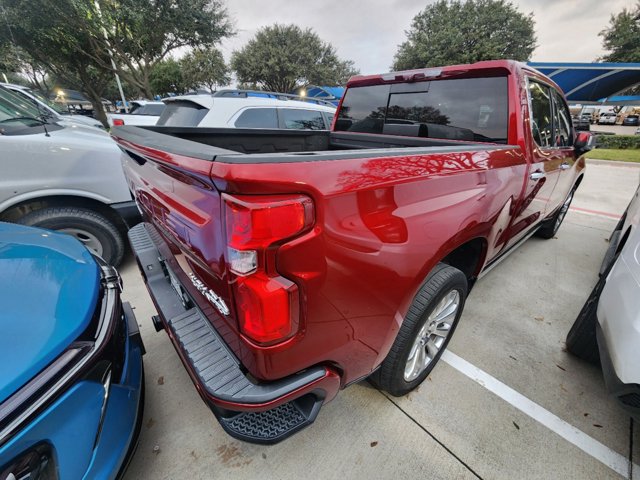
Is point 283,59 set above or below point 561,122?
above

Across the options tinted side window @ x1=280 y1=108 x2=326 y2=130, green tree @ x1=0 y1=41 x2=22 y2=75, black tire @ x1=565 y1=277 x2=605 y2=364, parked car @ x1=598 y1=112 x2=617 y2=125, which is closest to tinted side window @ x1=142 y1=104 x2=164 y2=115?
tinted side window @ x1=280 y1=108 x2=326 y2=130

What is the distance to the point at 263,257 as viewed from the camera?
2.92 ft

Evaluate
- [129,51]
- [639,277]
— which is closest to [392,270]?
[639,277]

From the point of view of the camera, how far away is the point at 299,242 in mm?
907

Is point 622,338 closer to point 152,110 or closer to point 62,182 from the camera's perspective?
point 62,182

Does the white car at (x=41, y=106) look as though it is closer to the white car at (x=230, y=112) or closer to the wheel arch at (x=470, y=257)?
the white car at (x=230, y=112)

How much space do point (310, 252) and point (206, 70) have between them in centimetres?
3692

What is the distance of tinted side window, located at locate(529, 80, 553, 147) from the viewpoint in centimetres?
226

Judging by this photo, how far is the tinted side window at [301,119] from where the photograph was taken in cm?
473

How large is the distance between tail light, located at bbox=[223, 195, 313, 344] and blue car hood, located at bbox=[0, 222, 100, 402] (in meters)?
0.73

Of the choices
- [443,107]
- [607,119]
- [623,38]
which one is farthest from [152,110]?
[607,119]

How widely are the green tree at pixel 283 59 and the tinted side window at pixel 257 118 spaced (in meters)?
28.8

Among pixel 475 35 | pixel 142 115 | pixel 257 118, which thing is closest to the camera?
pixel 257 118

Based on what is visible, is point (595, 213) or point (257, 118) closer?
point (257, 118)
